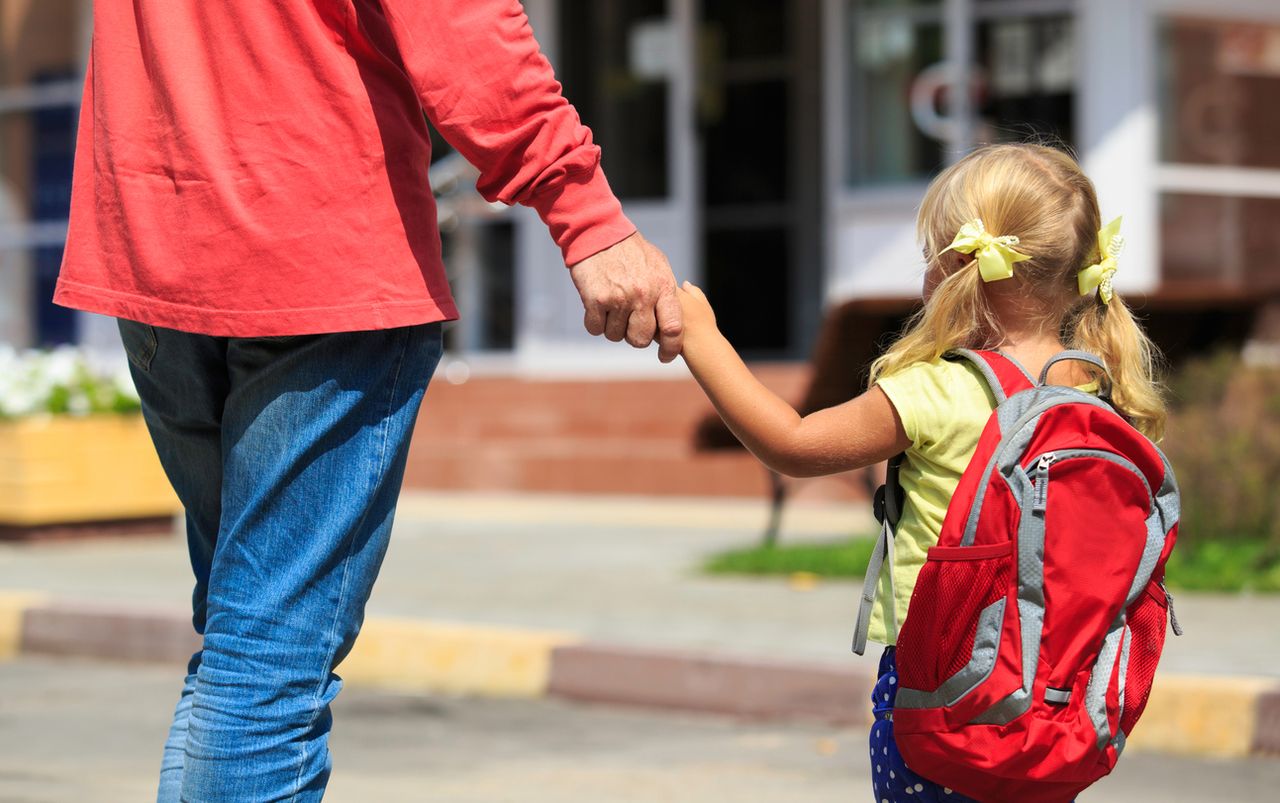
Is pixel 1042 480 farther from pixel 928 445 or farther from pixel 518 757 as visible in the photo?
pixel 518 757

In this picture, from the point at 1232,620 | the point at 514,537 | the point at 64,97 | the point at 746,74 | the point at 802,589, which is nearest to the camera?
the point at 1232,620

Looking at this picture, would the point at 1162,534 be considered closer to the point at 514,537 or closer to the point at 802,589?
the point at 802,589

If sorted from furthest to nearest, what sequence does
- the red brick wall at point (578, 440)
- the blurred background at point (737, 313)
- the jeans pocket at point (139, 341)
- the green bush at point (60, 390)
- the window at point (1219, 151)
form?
the window at point (1219, 151) → the red brick wall at point (578, 440) → the green bush at point (60, 390) → the blurred background at point (737, 313) → the jeans pocket at point (139, 341)

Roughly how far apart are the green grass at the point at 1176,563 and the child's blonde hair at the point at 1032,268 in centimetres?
401

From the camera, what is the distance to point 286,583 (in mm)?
2414

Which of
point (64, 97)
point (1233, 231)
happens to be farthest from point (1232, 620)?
point (64, 97)

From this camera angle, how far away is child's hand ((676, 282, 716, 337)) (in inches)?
100

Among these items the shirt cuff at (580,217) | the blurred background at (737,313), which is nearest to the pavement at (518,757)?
the blurred background at (737,313)

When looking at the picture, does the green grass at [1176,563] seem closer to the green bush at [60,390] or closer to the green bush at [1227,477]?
the green bush at [1227,477]

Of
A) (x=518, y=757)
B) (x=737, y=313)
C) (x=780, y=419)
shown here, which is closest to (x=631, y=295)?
(x=780, y=419)

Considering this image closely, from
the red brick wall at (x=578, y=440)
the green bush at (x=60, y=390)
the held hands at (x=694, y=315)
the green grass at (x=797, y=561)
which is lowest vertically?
the red brick wall at (x=578, y=440)

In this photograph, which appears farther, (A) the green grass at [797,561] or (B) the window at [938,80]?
(B) the window at [938,80]

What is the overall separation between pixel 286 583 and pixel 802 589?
4.49m

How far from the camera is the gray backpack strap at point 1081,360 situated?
102 inches
